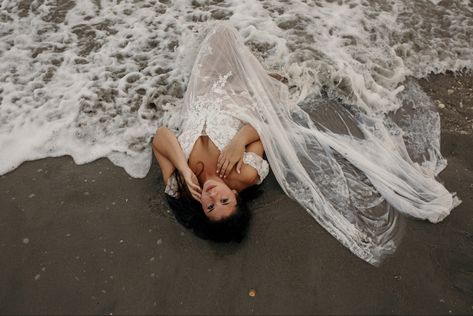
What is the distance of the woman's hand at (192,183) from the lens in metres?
3.67

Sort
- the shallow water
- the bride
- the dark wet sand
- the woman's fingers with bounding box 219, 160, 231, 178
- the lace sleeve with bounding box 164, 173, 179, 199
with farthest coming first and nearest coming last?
1. the shallow water
2. the lace sleeve with bounding box 164, 173, 179, 199
3. the woman's fingers with bounding box 219, 160, 231, 178
4. the bride
5. the dark wet sand

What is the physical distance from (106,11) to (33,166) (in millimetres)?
2686

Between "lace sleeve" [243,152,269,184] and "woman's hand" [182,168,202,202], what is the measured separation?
49cm

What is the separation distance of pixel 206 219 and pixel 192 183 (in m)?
0.34

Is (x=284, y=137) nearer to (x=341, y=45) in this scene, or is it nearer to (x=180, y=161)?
(x=180, y=161)

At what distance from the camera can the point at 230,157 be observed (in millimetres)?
3822

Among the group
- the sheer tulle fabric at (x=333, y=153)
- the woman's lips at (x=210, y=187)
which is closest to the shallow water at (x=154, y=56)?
the sheer tulle fabric at (x=333, y=153)

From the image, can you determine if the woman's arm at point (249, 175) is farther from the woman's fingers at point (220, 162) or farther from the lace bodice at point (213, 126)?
the woman's fingers at point (220, 162)

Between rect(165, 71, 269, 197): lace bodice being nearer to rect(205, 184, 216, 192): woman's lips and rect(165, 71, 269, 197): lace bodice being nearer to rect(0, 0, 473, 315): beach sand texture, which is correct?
rect(0, 0, 473, 315): beach sand texture

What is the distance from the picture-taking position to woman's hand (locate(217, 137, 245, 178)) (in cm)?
379

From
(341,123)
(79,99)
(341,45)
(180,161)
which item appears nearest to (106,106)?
(79,99)

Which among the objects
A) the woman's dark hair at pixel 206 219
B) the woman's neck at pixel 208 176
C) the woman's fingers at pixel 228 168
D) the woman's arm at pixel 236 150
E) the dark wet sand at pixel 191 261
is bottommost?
the dark wet sand at pixel 191 261

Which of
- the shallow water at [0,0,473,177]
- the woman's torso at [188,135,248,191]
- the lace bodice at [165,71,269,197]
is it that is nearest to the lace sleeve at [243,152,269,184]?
the lace bodice at [165,71,269,197]

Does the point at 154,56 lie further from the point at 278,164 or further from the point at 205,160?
the point at 278,164
